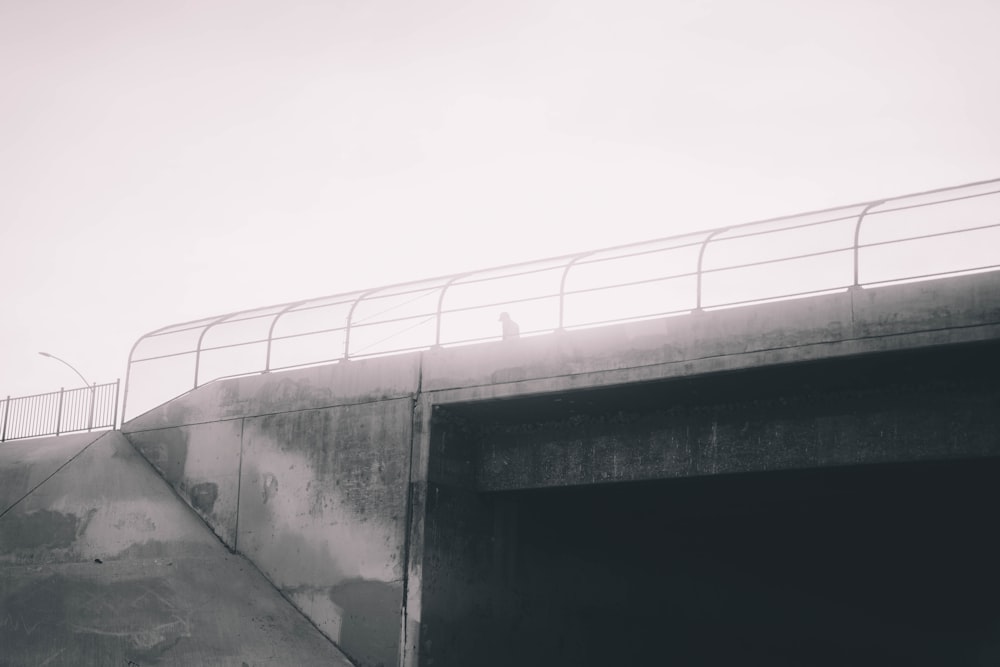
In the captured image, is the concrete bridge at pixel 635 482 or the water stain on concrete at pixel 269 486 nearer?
the concrete bridge at pixel 635 482

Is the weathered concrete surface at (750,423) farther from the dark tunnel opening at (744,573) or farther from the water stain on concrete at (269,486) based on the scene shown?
the water stain on concrete at (269,486)

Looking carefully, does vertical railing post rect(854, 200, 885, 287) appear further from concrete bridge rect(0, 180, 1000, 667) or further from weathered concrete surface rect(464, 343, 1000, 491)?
weathered concrete surface rect(464, 343, 1000, 491)

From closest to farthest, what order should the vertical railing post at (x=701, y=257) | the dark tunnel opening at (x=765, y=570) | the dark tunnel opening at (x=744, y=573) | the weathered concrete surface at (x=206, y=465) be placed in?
the vertical railing post at (x=701, y=257) → the dark tunnel opening at (x=744, y=573) → the dark tunnel opening at (x=765, y=570) → the weathered concrete surface at (x=206, y=465)

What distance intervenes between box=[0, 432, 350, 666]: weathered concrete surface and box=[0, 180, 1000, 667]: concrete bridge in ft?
0.21

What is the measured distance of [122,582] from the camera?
21.5 metres

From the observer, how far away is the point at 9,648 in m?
20.3

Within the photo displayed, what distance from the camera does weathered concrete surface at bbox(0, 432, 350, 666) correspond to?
783 inches

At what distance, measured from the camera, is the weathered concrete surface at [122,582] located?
19.9 metres

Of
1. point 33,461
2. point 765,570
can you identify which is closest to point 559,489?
point 765,570

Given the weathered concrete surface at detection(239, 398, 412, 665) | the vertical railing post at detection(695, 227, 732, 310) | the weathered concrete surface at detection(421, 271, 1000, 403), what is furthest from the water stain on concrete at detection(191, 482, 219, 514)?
the vertical railing post at detection(695, 227, 732, 310)

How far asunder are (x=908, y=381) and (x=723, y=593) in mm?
10169

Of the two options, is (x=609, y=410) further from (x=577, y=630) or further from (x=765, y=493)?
(x=577, y=630)

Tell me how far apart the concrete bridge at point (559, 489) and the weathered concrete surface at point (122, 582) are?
0.21 feet

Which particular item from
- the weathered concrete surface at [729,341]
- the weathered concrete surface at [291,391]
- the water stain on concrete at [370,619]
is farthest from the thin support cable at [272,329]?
the water stain on concrete at [370,619]
